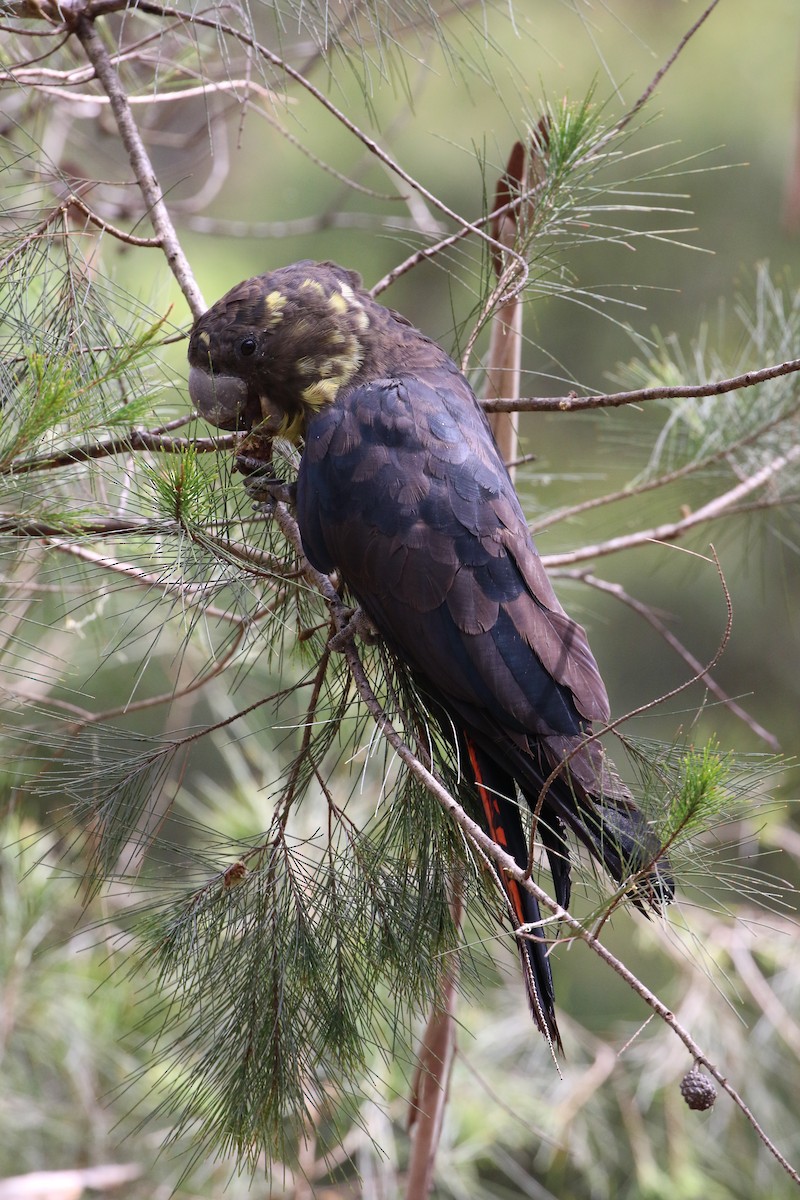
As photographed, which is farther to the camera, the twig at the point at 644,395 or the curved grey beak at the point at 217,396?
the curved grey beak at the point at 217,396

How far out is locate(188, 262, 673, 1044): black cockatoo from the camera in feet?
3.76

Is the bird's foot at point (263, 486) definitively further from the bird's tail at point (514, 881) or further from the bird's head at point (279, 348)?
the bird's tail at point (514, 881)

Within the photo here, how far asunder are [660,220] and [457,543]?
12.7ft

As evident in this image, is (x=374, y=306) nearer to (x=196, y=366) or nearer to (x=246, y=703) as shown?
(x=196, y=366)

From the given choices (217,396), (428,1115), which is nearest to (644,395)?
(217,396)

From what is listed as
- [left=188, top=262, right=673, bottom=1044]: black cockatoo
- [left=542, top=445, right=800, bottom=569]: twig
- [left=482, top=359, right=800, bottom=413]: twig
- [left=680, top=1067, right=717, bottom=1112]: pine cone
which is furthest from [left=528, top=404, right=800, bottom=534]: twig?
[left=680, top=1067, right=717, bottom=1112]: pine cone

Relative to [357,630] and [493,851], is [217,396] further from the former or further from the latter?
[493,851]

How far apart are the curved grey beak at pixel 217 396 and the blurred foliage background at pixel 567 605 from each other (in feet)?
0.14

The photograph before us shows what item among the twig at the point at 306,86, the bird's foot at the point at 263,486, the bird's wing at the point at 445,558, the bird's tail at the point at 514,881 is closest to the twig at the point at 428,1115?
the bird's tail at the point at 514,881

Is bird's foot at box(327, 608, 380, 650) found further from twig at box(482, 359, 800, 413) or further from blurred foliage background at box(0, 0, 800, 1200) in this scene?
twig at box(482, 359, 800, 413)

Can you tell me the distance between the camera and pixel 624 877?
2.95 feet

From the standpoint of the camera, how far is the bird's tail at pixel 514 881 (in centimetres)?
98

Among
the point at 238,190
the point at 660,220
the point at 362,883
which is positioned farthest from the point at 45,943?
the point at 238,190

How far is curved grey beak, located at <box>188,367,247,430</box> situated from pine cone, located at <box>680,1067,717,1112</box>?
33.5 inches
